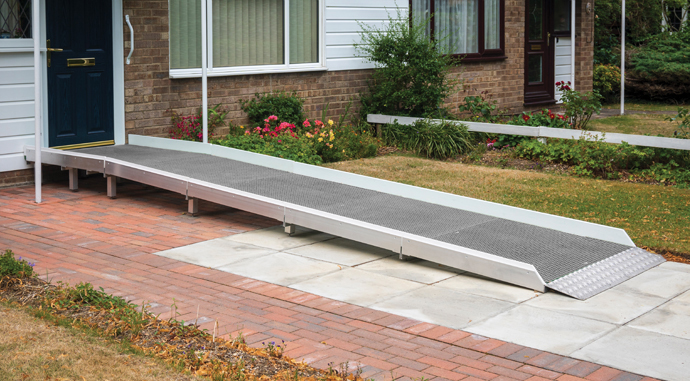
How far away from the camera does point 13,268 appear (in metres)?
5.57

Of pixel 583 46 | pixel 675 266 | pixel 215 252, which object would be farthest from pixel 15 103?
pixel 583 46

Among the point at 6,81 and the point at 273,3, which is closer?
the point at 6,81

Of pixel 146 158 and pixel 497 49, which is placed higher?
pixel 497 49

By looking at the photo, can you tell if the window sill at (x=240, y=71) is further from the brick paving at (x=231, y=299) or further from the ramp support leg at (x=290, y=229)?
the ramp support leg at (x=290, y=229)

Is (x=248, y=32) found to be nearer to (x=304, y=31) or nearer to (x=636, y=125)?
(x=304, y=31)

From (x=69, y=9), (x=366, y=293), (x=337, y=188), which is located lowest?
(x=366, y=293)

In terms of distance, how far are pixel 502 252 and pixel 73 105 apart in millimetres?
5908

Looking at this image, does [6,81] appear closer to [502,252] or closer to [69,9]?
[69,9]

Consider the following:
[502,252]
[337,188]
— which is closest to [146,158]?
[337,188]

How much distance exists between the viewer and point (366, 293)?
18.8 ft

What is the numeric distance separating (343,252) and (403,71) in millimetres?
6193

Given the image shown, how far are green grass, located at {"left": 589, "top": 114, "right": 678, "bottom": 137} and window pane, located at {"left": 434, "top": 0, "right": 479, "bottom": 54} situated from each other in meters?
2.80

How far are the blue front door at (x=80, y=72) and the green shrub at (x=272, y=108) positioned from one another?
212 centimetres

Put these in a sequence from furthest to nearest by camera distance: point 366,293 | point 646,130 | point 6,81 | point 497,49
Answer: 1. point 497,49
2. point 646,130
3. point 6,81
4. point 366,293
